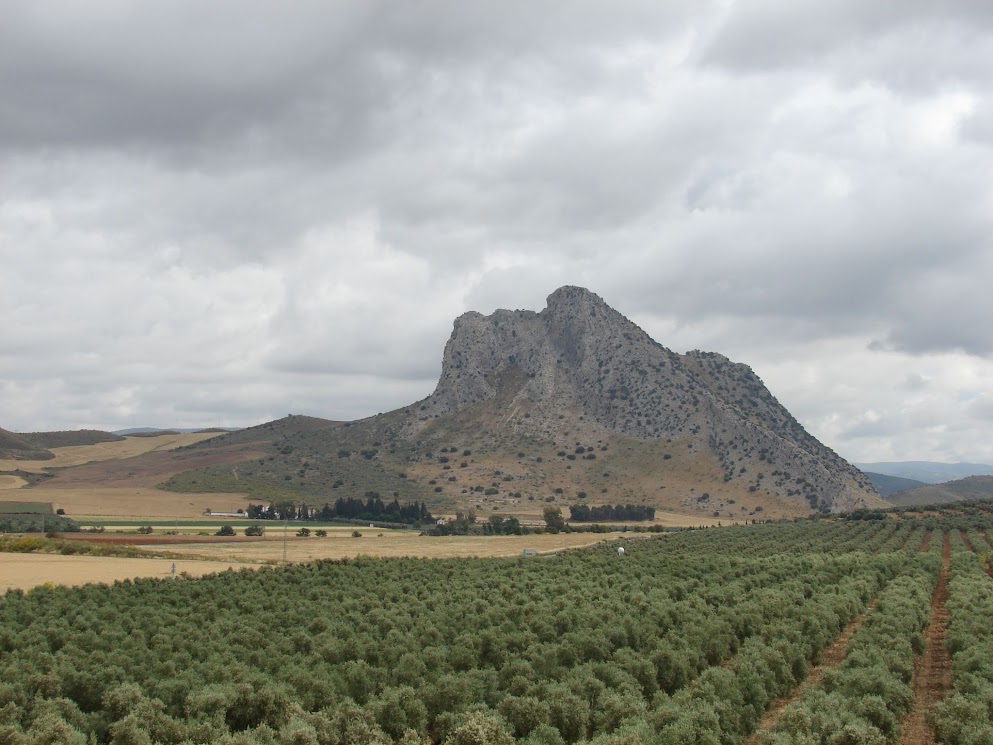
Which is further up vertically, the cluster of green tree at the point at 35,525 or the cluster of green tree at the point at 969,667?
the cluster of green tree at the point at 35,525

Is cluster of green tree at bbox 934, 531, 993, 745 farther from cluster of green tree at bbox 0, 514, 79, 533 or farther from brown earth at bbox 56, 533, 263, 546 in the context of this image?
cluster of green tree at bbox 0, 514, 79, 533

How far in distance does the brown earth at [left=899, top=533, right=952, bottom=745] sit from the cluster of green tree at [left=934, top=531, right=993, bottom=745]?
2.14ft

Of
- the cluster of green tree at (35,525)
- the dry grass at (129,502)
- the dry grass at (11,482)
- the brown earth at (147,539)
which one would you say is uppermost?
the dry grass at (11,482)

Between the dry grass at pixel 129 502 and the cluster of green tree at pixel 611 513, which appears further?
the cluster of green tree at pixel 611 513

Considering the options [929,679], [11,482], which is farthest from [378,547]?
[11,482]

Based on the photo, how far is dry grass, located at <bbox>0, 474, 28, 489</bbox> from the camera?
177m

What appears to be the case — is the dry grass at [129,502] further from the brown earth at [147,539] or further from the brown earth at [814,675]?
the brown earth at [814,675]

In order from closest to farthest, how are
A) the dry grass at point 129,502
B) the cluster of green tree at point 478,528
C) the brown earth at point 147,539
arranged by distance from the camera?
the brown earth at point 147,539
the cluster of green tree at point 478,528
the dry grass at point 129,502

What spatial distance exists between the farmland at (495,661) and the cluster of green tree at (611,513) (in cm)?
10935

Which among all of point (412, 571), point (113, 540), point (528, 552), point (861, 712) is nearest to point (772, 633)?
point (861, 712)

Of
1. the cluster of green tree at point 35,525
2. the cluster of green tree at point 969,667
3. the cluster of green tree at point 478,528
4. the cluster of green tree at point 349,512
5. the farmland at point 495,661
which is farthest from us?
the cluster of green tree at point 349,512

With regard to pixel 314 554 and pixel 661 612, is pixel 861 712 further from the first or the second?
pixel 314 554

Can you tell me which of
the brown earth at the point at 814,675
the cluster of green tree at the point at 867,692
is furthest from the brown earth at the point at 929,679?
the brown earth at the point at 814,675

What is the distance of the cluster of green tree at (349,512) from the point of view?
144500 mm
